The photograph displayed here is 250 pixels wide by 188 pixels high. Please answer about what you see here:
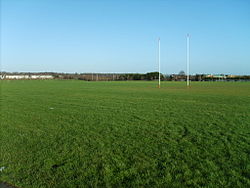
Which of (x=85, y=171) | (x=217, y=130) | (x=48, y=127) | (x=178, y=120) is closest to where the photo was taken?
(x=85, y=171)

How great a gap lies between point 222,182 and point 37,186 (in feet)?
8.87

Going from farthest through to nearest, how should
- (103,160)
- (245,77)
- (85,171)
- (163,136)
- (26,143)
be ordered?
1. (245,77)
2. (163,136)
3. (26,143)
4. (103,160)
5. (85,171)

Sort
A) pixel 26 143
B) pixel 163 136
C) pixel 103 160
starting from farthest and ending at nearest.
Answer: pixel 163 136, pixel 26 143, pixel 103 160

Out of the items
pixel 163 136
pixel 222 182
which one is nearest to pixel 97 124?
pixel 163 136

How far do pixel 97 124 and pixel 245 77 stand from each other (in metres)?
85.3

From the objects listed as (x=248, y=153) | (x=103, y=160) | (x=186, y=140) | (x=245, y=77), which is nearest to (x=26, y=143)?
(x=103, y=160)

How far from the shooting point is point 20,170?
3.64m

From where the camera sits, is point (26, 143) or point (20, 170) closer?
point (20, 170)

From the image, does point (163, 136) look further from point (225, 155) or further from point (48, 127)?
point (48, 127)

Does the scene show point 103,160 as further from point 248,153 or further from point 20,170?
point 248,153

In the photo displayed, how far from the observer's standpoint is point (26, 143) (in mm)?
5109

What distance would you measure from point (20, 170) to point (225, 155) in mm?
3738

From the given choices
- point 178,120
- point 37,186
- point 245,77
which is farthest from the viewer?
point 245,77

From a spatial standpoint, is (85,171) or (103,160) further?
(103,160)
